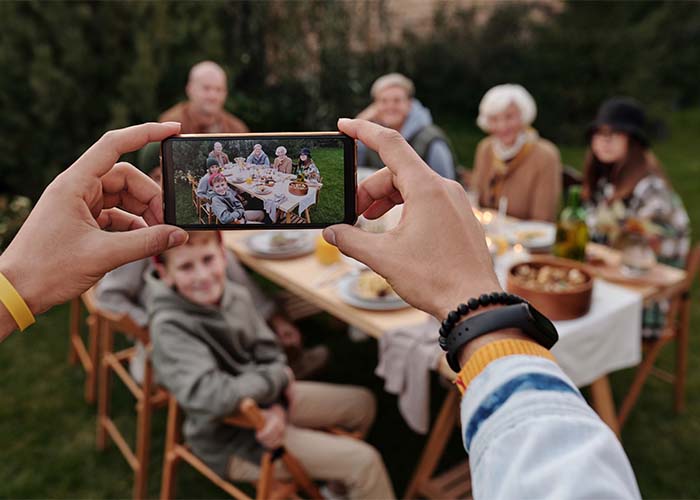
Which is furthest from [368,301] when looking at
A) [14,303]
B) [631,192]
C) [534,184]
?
[534,184]

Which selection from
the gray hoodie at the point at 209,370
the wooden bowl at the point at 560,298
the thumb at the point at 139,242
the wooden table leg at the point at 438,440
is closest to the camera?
the thumb at the point at 139,242

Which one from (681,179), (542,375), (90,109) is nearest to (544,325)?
(542,375)

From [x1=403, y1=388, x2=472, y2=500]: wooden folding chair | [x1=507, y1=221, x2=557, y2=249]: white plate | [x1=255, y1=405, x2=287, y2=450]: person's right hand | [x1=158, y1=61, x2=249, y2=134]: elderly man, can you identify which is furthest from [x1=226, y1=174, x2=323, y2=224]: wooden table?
[x1=158, y1=61, x2=249, y2=134]: elderly man

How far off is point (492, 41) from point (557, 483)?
9376 millimetres

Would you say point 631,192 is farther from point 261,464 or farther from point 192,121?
point 192,121

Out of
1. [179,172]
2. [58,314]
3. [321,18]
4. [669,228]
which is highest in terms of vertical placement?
[321,18]

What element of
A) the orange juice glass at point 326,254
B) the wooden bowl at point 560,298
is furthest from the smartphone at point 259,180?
the orange juice glass at point 326,254

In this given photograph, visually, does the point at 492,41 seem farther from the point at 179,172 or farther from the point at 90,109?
the point at 179,172

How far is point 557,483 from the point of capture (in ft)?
1.88

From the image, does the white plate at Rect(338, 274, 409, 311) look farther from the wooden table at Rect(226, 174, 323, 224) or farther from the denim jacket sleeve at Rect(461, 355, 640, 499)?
the denim jacket sleeve at Rect(461, 355, 640, 499)

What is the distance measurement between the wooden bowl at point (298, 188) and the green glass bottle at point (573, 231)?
186 cm

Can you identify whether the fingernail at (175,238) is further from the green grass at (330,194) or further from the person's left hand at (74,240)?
the green grass at (330,194)

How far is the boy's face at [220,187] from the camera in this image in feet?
3.62

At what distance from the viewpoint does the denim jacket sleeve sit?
577mm
